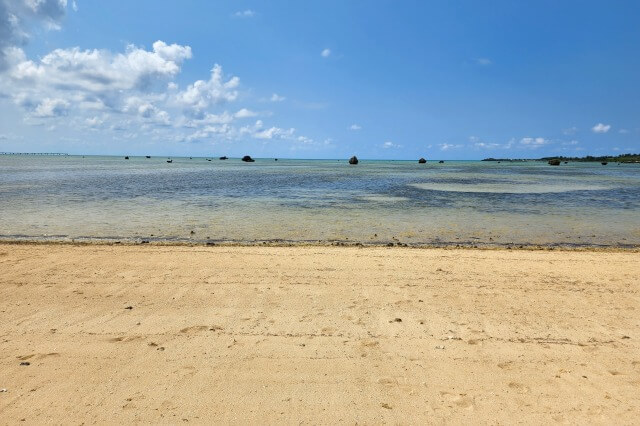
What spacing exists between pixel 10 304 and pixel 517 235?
15.0 metres

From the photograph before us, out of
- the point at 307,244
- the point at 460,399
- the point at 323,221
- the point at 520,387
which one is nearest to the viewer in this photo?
the point at 460,399

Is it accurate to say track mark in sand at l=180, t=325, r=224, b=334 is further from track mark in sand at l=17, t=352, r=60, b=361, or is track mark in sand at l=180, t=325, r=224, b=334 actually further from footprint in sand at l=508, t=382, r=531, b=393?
footprint in sand at l=508, t=382, r=531, b=393

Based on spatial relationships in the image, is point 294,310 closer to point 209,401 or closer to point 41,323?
point 209,401

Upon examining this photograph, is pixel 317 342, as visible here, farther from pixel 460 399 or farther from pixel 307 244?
pixel 307 244

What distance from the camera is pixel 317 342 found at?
575 cm

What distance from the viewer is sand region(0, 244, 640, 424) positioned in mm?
4320

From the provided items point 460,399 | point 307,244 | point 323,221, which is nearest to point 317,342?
point 460,399

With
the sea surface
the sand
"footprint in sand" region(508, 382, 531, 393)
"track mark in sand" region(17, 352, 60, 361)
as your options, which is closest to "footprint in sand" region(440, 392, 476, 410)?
the sand

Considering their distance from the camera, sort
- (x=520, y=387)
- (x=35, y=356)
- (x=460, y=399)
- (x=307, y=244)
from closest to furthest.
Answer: (x=460, y=399)
(x=520, y=387)
(x=35, y=356)
(x=307, y=244)

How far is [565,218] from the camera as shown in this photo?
18.7m

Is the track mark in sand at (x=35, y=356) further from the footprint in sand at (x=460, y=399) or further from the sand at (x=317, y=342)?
the footprint in sand at (x=460, y=399)

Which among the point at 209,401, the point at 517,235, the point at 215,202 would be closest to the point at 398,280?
the point at 209,401

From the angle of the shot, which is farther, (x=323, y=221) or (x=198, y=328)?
(x=323, y=221)

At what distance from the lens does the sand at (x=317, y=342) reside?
4.32 m
